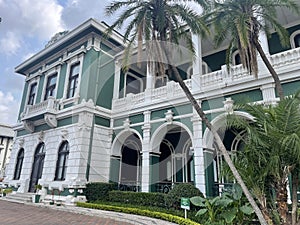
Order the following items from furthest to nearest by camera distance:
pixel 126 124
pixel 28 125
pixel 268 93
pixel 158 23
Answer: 1. pixel 28 125
2. pixel 126 124
3. pixel 268 93
4. pixel 158 23

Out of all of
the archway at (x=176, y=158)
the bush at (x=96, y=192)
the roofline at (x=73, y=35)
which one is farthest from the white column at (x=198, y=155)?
the roofline at (x=73, y=35)

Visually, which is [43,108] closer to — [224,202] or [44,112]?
[44,112]

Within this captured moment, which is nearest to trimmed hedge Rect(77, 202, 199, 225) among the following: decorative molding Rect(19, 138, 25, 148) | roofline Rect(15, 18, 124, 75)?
decorative molding Rect(19, 138, 25, 148)

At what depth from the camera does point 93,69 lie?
14438mm

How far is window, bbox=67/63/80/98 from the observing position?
14.8 meters

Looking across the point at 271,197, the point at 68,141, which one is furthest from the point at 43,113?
the point at 271,197

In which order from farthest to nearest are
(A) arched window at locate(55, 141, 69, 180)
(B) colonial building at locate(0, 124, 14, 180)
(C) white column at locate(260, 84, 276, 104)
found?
1. (B) colonial building at locate(0, 124, 14, 180)
2. (A) arched window at locate(55, 141, 69, 180)
3. (C) white column at locate(260, 84, 276, 104)

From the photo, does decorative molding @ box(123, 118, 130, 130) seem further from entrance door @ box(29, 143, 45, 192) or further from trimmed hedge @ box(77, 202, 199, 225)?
entrance door @ box(29, 143, 45, 192)

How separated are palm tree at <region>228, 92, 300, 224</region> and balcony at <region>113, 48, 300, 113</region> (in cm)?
334

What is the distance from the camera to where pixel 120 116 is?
14117 mm

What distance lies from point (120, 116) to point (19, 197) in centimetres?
760

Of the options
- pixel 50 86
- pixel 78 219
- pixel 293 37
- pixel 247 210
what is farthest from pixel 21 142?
pixel 293 37

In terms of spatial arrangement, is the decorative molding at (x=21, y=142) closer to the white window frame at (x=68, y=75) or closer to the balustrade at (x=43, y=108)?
the balustrade at (x=43, y=108)

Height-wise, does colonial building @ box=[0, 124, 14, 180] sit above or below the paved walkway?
above
